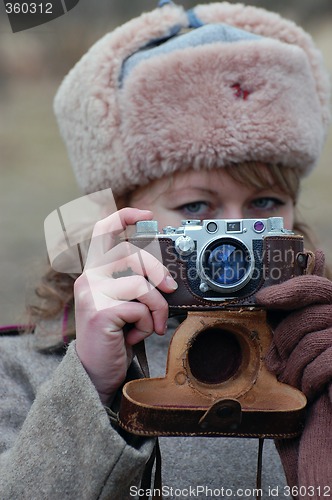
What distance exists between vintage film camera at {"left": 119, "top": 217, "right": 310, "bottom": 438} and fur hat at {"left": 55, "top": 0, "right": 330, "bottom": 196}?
26 centimetres

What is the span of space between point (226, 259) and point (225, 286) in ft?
0.10

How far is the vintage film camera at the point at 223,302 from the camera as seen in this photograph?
0.70m

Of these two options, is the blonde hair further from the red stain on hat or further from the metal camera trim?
the metal camera trim

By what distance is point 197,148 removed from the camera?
95 centimetres

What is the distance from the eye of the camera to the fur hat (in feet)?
3.16

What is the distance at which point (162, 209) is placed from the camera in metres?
0.98

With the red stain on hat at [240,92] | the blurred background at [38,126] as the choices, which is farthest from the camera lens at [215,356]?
the blurred background at [38,126]

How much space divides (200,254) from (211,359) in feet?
0.40

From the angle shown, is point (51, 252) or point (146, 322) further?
point (51, 252)

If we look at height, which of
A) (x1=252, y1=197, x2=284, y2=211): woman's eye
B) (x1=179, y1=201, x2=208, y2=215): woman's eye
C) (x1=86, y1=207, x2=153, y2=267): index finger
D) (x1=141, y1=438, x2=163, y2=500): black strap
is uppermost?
(x1=86, y1=207, x2=153, y2=267): index finger

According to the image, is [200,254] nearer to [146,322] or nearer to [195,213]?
[146,322]

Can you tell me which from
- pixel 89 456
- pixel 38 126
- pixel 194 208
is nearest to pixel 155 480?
pixel 89 456

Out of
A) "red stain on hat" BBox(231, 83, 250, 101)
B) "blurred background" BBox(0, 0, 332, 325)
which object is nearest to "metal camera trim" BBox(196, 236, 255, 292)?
"red stain on hat" BBox(231, 83, 250, 101)

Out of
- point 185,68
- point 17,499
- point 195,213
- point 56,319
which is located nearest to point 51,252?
point 56,319
